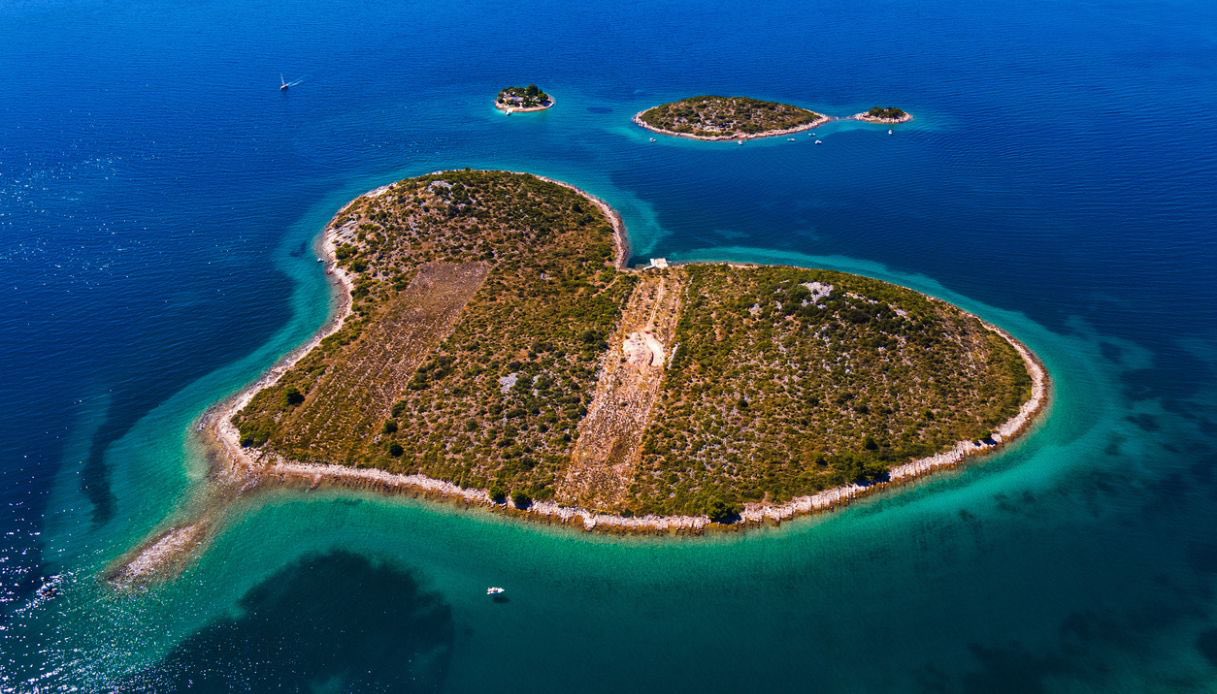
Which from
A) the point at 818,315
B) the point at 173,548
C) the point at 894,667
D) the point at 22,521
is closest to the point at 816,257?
the point at 818,315

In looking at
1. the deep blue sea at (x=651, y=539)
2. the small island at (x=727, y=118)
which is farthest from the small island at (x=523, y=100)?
the small island at (x=727, y=118)

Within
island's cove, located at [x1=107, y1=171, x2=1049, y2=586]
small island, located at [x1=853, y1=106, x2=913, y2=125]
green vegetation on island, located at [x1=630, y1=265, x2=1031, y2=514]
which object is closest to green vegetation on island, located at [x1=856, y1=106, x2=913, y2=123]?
small island, located at [x1=853, y1=106, x2=913, y2=125]

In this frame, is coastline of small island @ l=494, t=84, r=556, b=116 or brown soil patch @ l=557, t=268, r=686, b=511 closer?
brown soil patch @ l=557, t=268, r=686, b=511

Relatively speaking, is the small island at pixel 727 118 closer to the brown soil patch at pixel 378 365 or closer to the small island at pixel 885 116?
the small island at pixel 885 116

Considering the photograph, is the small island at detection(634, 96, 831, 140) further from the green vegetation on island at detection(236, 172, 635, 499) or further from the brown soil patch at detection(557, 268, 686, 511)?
the brown soil patch at detection(557, 268, 686, 511)

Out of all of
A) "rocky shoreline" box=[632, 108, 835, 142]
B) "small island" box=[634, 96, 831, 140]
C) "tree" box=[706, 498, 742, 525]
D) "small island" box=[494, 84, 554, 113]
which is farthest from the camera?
"small island" box=[494, 84, 554, 113]

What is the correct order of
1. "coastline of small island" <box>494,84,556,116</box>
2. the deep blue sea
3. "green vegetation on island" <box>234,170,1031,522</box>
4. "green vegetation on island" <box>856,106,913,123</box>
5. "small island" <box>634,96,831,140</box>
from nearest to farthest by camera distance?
the deep blue sea < "green vegetation on island" <box>234,170,1031,522</box> < "small island" <box>634,96,831,140</box> < "green vegetation on island" <box>856,106,913,123</box> < "coastline of small island" <box>494,84,556,116</box>

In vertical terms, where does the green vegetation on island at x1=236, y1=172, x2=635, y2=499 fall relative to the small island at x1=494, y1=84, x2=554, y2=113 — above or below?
below

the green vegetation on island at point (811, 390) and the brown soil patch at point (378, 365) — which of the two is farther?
the brown soil patch at point (378, 365)
